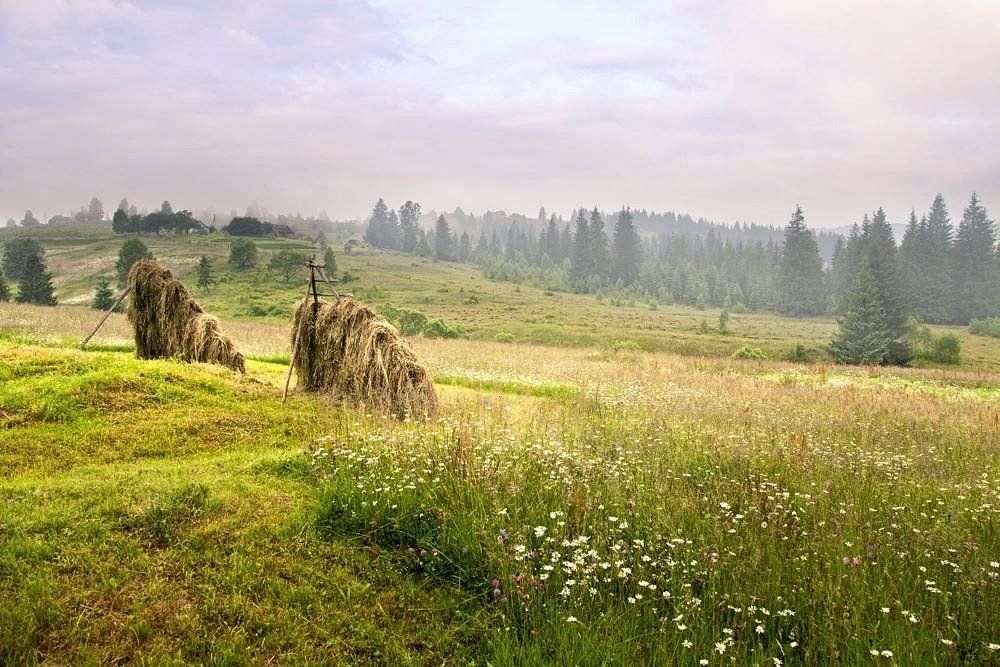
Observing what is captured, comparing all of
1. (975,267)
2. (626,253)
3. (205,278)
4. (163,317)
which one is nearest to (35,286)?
(205,278)

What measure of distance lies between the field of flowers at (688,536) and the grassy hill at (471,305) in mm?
39448

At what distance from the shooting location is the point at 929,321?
3474 inches

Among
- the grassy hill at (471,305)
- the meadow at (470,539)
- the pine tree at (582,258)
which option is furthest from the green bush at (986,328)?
the meadow at (470,539)

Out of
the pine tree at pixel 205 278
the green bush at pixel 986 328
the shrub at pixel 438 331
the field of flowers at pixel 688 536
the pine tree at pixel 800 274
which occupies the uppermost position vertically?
the pine tree at pixel 800 274

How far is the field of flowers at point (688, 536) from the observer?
3828mm

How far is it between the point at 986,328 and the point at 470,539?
97043 mm

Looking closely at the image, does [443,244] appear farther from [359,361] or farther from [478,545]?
[478,545]

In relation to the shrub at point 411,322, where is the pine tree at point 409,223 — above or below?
above

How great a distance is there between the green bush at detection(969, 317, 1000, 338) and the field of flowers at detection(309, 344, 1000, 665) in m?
86.1

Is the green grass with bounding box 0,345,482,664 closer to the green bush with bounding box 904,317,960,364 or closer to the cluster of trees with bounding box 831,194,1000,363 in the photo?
the green bush with bounding box 904,317,960,364

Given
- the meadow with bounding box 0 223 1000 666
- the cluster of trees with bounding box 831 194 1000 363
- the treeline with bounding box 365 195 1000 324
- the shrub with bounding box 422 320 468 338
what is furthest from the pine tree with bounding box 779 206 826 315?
the meadow with bounding box 0 223 1000 666

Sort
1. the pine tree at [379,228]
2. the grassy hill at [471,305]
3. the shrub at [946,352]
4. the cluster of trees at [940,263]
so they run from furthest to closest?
1. the pine tree at [379,228]
2. the cluster of trees at [940,263]
3. the grassy hill at [471,305]
4. the shrub at [946,352]

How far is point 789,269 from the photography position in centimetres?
10688

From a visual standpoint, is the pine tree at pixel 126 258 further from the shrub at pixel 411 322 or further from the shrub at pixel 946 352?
the shrub at pixel 946 352
